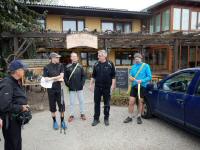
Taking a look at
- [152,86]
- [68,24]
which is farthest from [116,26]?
[152,86]

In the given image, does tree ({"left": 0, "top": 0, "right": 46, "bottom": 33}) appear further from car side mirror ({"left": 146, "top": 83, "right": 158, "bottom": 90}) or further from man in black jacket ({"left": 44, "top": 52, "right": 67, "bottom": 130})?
car side mirror ({"left": 146, "top": 83, "right": 158, "bottom": 90})

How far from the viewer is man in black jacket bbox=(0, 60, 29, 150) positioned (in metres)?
2.42

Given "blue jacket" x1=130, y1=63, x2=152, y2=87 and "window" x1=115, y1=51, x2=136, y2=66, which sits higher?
"window" x1=115, y1=51, x2=136, y2=66

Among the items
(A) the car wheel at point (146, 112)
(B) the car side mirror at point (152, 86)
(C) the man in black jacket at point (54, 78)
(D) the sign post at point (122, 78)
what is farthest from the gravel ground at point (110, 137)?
(D) the sign post at point (122, 78)

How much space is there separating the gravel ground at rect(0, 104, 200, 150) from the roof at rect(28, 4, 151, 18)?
387 inches

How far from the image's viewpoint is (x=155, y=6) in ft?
48.4

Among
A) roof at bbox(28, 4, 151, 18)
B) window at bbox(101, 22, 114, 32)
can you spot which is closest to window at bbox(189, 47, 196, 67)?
roof at bbox(28, 4, 151, 18)

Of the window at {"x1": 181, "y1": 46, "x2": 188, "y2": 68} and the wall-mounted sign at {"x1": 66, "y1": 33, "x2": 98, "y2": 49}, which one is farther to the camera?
the window at {"x1": 181, "y1": 46, "x2": 188, "y2": 68}

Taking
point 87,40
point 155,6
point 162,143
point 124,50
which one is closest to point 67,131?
point 162,143

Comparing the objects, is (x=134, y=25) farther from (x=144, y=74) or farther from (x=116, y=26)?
(x=144, y=74)

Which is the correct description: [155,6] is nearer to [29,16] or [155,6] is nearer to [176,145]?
[29,16]

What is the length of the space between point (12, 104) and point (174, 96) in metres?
3.17

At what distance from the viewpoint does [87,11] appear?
13883 mm

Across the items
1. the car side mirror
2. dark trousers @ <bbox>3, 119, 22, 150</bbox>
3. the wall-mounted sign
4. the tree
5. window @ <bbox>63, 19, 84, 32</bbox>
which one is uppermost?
window @ <bbox>63, 19, 84, 32</bbox>
